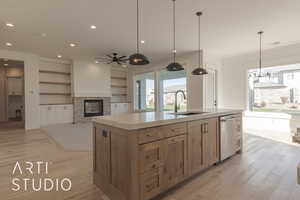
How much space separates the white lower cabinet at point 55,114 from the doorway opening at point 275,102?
7433 mm

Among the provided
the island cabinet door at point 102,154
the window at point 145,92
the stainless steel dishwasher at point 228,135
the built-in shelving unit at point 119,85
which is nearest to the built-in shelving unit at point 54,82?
the built-in shelving unit at point 119,85

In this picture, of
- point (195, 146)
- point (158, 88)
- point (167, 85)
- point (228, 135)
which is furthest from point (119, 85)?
point (195, 146)

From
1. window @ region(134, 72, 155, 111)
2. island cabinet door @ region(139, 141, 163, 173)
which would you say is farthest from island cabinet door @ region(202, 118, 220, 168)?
window @ region(134, 72, 155, 111)

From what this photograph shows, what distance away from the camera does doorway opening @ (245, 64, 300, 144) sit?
18.7 feet

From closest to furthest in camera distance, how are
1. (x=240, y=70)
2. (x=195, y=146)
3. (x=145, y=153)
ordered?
1. (x=145, y=153)
2. (x=195, y=146)
3. (x=240, y=70)

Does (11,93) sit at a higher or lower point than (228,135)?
higher

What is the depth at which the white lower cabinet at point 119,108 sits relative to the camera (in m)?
9.19

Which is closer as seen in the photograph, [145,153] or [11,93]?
[145,153]

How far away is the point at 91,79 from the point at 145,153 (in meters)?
7.13

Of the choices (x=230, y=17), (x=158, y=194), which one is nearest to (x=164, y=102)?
(x=230, y=17)

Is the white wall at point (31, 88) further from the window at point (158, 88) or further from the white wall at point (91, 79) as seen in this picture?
the window at point (158, 88)

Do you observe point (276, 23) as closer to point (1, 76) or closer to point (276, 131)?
point (276, 131)

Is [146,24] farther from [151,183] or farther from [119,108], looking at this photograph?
[119,108]

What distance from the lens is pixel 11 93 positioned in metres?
8.84
